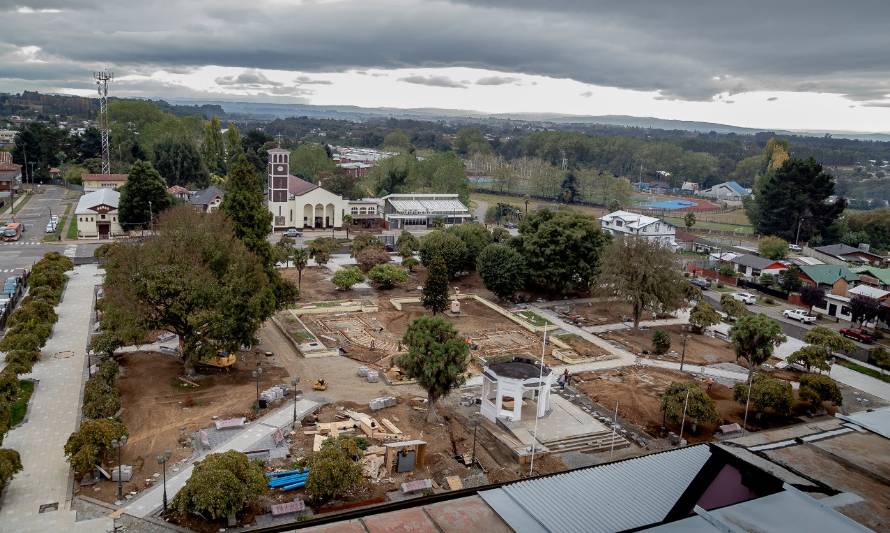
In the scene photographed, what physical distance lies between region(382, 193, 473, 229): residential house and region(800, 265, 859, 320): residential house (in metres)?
32.8

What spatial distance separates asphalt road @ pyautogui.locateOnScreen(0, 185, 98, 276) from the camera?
47.5m

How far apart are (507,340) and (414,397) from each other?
9.60m

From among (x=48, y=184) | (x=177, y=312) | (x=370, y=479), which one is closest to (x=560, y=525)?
(x=370, y=479)

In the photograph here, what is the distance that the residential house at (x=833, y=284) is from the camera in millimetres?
42688

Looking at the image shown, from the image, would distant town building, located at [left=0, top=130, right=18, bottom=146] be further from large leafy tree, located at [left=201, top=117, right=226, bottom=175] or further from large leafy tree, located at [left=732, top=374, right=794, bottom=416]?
large leafy tree, located at [left=732, top=374, right=794, bottom=416]

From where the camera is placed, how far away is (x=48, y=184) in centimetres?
8631

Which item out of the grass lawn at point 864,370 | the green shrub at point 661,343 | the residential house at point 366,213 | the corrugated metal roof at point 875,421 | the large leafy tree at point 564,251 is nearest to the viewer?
the corrugated metal roof at point 875,421

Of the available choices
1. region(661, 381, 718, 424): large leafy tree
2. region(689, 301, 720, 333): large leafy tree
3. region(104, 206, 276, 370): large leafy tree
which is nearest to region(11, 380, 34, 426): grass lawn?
region(104, 206, 276, 370): large leafy tree

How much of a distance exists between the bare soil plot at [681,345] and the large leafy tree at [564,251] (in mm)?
5465

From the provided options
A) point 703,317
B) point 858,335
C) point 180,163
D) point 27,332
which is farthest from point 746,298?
point 180,163

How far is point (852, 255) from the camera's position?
197ft

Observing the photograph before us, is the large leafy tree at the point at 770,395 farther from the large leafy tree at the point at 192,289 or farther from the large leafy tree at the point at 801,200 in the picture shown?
the large leafy tree at the point at 801,200

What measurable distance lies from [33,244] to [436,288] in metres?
37.6

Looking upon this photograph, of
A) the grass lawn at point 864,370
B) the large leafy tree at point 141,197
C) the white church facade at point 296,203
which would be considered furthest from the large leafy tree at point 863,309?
the large leafy tree at point 141,197
